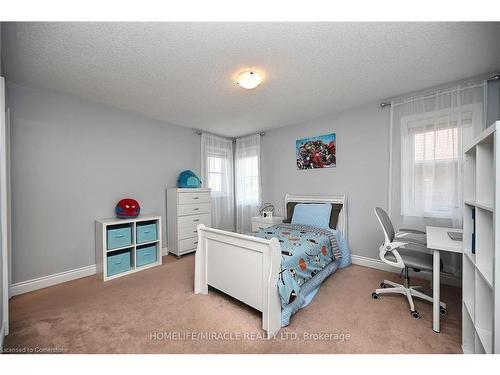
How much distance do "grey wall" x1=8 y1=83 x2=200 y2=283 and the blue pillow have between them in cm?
240

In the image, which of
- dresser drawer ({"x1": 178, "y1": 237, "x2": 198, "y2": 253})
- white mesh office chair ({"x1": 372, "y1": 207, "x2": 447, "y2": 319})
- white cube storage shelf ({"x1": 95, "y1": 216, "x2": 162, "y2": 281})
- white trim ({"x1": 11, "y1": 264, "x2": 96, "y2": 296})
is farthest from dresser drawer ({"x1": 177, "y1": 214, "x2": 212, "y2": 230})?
white mesh office chair ({"x1": 372, "y1": 207, "x2": 447, "y2": 319})

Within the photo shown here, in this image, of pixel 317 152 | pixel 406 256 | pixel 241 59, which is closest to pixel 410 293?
pixel 406 256

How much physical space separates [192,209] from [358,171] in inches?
107

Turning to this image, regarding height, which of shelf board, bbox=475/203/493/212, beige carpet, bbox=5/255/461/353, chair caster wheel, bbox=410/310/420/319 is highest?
shelf board, bbox=475/203/493/212

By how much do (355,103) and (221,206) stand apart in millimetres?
3035

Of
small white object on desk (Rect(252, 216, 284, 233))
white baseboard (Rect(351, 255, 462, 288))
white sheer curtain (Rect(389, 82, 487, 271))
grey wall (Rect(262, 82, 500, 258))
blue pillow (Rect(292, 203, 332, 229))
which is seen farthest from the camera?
small white object on desk (Rect(252, 216, 284, 233))

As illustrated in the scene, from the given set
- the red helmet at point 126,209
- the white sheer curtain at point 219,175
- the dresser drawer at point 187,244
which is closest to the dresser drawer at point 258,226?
the white sheer curtain at point 219,175

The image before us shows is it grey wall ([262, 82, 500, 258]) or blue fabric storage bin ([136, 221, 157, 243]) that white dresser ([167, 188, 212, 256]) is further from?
grey wall ([262, 82, 500, 258])

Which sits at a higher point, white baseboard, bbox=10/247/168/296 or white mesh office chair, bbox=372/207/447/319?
white mesh office chair, bbox=372/207/447/319

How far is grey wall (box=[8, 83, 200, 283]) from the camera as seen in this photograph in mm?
2277

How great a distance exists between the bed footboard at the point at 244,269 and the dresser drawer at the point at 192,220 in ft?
4.39

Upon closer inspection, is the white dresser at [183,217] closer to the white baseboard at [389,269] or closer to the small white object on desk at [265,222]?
the small white object on desk at [265,222]

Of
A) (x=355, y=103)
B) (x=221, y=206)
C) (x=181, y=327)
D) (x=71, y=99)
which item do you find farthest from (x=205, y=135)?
(x=181, y=327)

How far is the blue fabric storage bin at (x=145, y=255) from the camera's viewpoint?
291cm
